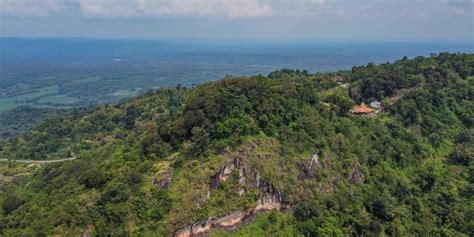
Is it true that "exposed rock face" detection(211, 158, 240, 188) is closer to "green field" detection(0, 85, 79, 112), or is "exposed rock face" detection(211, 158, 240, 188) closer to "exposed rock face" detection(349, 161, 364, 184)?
"exposed rock face" detection(349, 161, 364, 184)

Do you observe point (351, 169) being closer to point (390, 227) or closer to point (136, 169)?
point (390, 227)

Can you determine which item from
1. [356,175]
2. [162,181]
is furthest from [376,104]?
[162,181]

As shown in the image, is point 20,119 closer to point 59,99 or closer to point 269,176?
point 59,99

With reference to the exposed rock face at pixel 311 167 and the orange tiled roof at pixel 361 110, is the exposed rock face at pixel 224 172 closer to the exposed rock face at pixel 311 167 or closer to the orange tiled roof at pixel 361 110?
the exposed rock face at pixel 311 167

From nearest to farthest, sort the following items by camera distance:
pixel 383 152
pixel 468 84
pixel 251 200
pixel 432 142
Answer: pixel 251 200 → pixel 383 152 → pixel 432 142 → pixel 468 84

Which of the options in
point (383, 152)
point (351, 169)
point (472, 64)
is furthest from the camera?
point (472, 64)

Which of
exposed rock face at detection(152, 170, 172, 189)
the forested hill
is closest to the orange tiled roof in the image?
the forested hill

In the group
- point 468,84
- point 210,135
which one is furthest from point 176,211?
point 468,84
